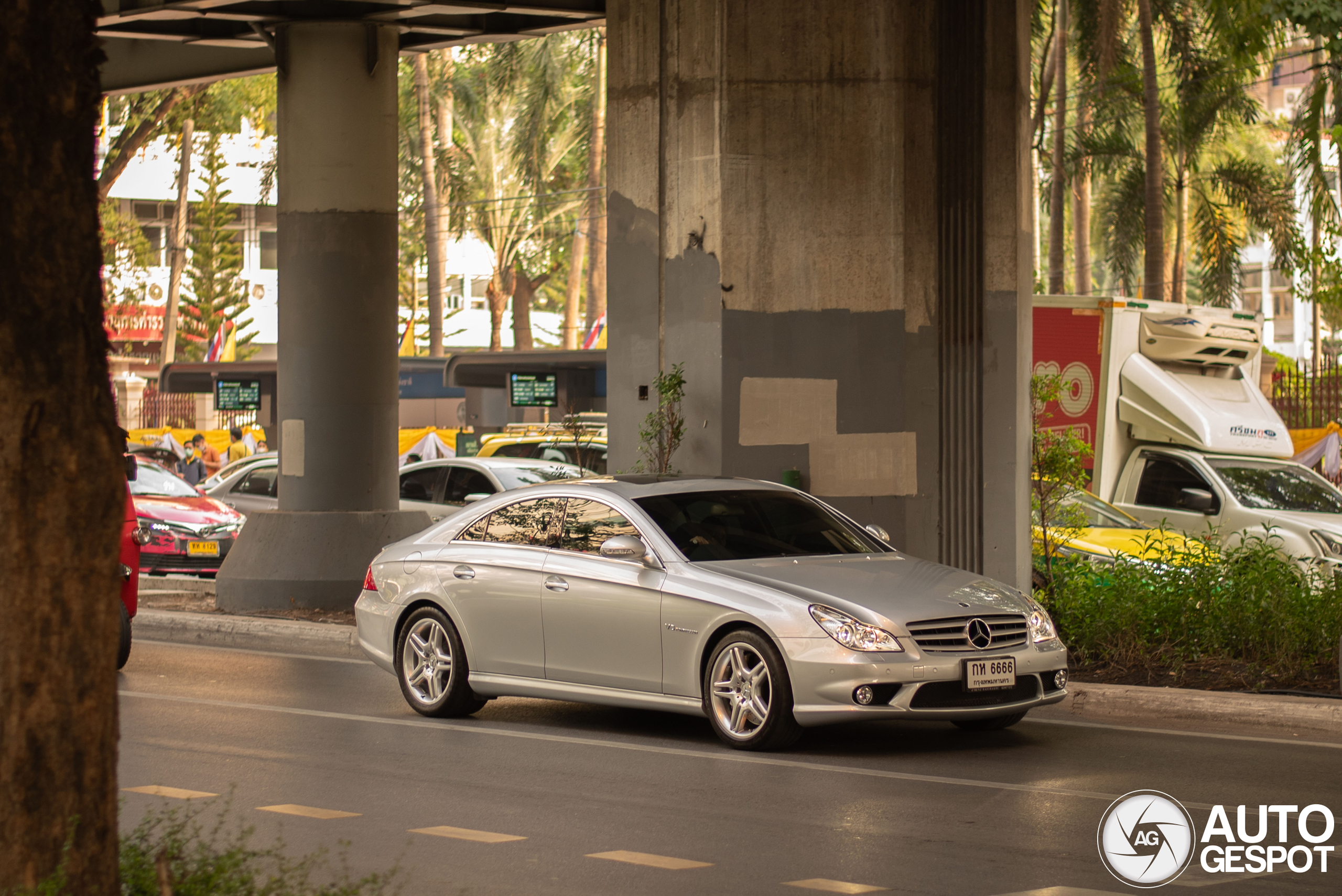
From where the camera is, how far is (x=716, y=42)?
1383cm

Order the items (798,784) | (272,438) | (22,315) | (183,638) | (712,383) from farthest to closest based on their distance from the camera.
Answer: (272,438) → (183,638) → (712,383) → (798,784) → (22,315)

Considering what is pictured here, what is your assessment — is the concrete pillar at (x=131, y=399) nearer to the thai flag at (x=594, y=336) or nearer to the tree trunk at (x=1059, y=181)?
the thai flag at (x=594, y=336)

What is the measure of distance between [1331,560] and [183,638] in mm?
10710

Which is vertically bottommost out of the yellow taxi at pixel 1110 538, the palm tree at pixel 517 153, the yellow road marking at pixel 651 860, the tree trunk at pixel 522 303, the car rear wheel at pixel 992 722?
the car rear wheel at pixel 992 722

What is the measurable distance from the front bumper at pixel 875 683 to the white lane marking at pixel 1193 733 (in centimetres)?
139

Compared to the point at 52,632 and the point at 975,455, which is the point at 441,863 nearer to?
the point at 52,632

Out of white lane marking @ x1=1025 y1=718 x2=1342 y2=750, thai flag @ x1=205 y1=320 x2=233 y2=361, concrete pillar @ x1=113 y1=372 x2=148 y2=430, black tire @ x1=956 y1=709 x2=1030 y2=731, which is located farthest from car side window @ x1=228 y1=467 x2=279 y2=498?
concrete pillar @ x1=113 y1=372 x2=148 y2=430

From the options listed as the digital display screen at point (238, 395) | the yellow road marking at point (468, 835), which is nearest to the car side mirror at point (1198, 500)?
the yellow road marking at point (468, 835)

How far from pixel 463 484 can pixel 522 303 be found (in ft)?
175

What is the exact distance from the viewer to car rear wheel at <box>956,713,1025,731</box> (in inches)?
363

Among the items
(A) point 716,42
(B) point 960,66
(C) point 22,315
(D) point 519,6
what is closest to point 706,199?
(A) point 716,42

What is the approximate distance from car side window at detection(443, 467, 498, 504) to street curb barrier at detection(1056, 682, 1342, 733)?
8.48 meters

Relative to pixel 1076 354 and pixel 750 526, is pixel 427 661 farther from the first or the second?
pixel 1076 354

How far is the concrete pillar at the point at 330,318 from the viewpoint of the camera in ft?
53.1
